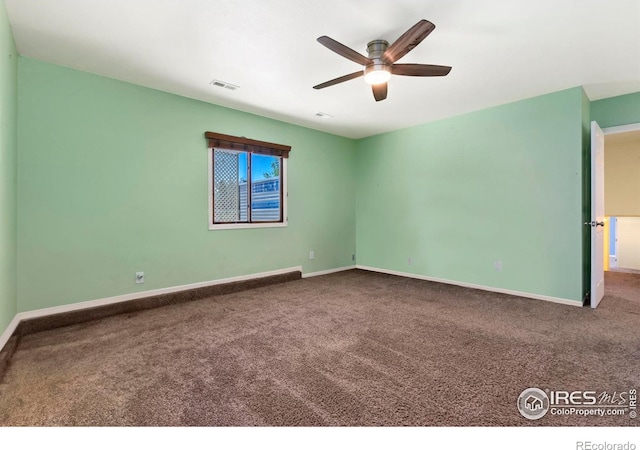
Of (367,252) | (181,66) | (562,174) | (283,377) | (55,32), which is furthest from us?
(367,252)

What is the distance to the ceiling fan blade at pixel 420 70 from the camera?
7.88ft

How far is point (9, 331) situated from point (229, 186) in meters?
2.66

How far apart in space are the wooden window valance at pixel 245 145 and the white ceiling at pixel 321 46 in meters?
0.52

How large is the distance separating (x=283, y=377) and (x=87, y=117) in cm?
329

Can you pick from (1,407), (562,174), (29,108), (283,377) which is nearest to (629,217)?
(562,174)

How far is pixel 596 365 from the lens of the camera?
2062 millimetres

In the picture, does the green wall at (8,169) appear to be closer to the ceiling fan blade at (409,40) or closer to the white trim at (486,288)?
the ceiling fan blade at (409,40)

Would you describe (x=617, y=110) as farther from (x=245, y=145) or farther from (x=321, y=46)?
(x=245, y=145)

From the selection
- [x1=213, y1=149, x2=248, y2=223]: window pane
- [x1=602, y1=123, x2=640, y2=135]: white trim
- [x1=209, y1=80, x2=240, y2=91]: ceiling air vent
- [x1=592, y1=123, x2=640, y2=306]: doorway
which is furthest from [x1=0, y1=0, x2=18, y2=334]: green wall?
[x1=592, y1=123, x2=640, y2=306]: doorway

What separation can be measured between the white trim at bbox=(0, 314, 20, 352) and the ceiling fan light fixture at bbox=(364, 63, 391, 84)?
3.64 m

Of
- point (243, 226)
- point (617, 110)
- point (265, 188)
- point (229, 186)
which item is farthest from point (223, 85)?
point (617, 110)

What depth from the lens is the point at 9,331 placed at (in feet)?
7.97
